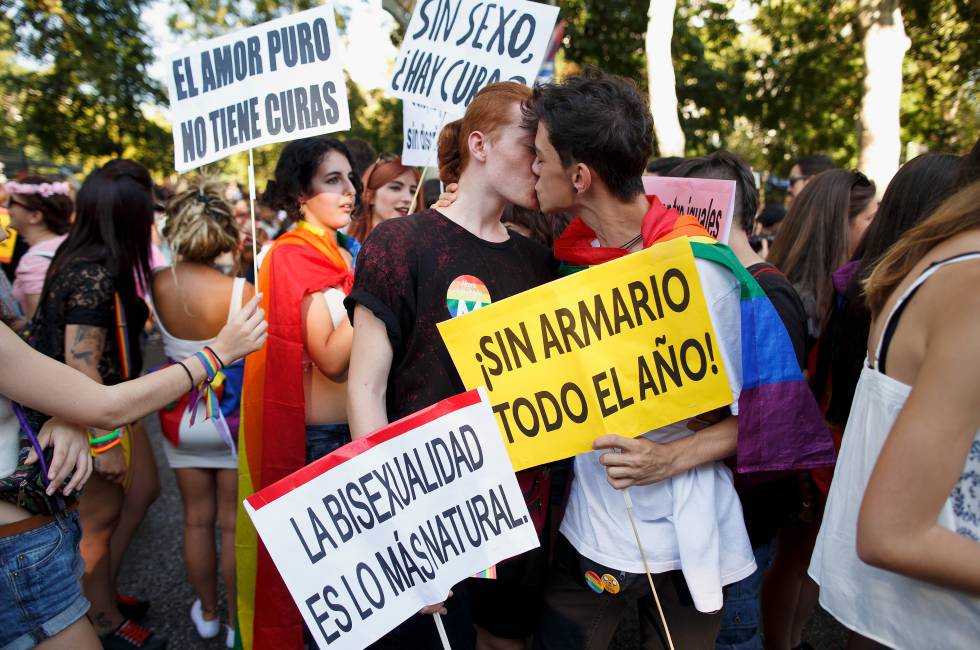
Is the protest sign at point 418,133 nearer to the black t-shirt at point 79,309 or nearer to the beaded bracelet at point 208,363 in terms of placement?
the black t-shirt at point 79,309

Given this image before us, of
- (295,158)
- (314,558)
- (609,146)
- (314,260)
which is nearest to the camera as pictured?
(314,558)

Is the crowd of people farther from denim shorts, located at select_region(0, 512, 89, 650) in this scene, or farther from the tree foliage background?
the tree foliage background

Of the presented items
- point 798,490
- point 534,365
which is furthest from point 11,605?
point 798,490

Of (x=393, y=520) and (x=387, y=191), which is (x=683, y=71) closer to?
(x=387, y=191)

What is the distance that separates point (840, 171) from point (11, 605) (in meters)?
3.35

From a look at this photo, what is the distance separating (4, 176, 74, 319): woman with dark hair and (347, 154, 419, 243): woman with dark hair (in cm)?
214

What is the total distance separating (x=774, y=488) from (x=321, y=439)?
63.5 inches

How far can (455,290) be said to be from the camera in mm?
1899

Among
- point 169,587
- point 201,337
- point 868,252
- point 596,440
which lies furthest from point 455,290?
point 169,587

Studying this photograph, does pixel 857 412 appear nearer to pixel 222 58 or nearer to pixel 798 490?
pixel 798 490

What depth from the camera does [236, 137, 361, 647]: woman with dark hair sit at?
256 cm

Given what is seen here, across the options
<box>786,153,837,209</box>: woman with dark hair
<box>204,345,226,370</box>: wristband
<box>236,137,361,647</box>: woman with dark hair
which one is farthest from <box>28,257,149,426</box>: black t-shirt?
<box>786,153,837,209</box>: woman with dark hair

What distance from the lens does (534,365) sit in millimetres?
1635

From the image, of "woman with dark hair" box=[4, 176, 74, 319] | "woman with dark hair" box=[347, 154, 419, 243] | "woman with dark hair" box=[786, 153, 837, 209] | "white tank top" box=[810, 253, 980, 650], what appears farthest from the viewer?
"woman with dark hair" box=[786, 153, 837, 209]
